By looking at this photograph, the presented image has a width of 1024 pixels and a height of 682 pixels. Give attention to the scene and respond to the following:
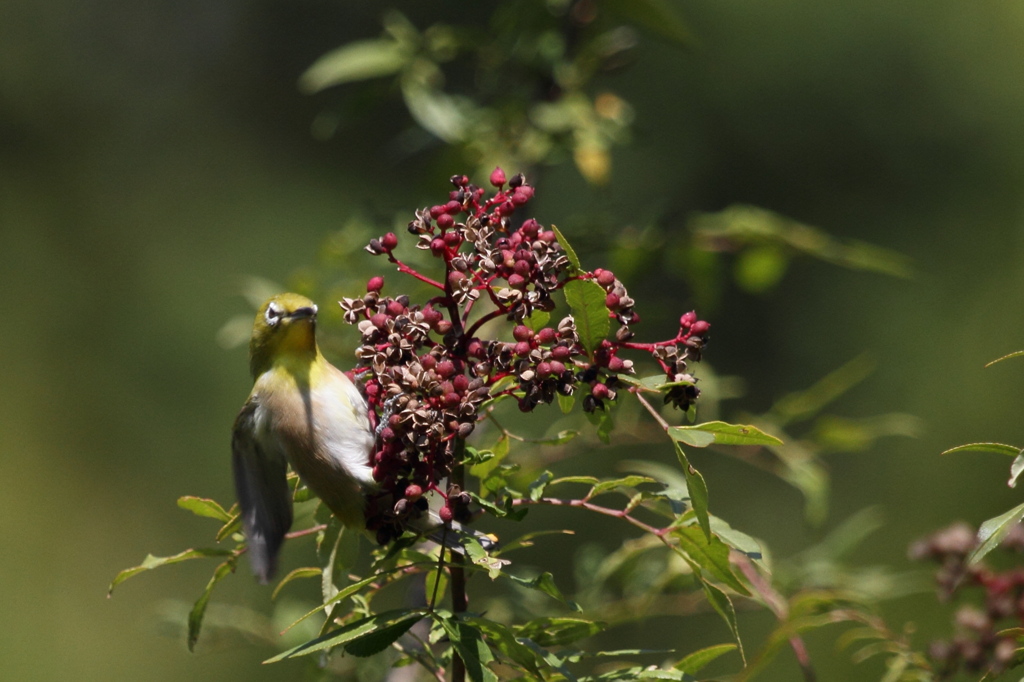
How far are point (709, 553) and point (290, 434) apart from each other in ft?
3.55

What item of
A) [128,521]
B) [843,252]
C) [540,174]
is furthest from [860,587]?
[128,521]

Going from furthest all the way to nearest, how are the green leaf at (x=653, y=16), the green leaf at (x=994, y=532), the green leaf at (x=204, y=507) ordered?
the green leaf at (x=653, y=16), the green leaf at (x=204, y=507), the green leaf at (x=994, y=532)

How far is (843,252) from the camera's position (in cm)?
299

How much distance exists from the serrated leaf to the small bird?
0.38 metres

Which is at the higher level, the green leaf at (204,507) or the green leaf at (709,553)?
the green leaf at (204,507)

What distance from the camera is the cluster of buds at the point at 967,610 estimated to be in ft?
7.38

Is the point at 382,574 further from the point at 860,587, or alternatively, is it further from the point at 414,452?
the point at 860,587

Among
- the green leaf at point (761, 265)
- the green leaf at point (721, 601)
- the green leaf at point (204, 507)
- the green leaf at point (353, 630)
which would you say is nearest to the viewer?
the green leaf at point (353, 630)

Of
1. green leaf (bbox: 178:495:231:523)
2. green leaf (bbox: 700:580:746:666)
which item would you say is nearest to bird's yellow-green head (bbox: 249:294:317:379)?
green leaf (bbox: 178:495:231:523)

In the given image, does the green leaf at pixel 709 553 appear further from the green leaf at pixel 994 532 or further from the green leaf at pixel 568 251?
the green leaf at pixel 568 251

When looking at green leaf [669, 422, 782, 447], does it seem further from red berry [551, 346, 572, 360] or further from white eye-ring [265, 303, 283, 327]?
white eye-ring [265, 303, 283, 327]

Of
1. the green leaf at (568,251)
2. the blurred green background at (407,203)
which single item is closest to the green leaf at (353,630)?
the green leaf at (568,251)

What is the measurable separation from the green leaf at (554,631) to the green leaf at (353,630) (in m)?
0.22

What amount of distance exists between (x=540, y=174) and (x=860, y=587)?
64.2 inches
